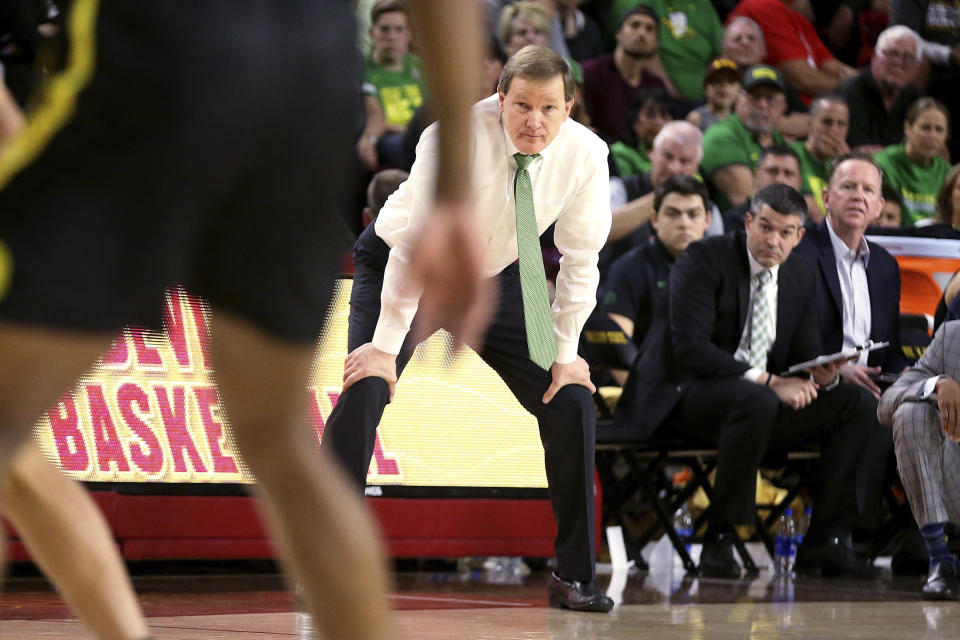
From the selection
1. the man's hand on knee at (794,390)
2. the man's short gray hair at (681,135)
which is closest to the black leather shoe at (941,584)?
the man's hand on knee at (794,390)

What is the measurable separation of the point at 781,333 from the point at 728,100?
3.47 meters

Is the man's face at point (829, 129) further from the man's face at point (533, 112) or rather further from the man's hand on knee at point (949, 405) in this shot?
the man's face at point (533, 112)

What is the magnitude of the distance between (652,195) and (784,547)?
2.24m

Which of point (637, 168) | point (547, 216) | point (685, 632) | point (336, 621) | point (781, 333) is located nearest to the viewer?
point (336, 621)

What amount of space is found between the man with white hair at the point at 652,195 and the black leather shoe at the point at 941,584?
2.91m

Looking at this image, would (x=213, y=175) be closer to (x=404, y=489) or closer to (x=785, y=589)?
(x=404, y=489)

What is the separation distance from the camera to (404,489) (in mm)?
5738

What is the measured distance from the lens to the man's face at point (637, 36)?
32.5 ft

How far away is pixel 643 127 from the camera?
935cm

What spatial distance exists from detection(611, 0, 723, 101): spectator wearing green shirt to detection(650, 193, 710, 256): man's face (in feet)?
11.8

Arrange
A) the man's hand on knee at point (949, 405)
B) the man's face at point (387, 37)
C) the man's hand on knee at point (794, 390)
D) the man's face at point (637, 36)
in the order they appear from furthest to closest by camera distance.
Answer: the man's face at point (637, 36) < the man's face at point (387, 37) < the man's hand on knee at point (794, 390) < the man's hand on knee at point (949, 405)

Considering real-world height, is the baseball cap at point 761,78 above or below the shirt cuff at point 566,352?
above

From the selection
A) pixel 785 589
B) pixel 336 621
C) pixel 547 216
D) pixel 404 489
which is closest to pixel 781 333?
pixel 785 589

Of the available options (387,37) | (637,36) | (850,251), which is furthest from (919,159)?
(387,37)
